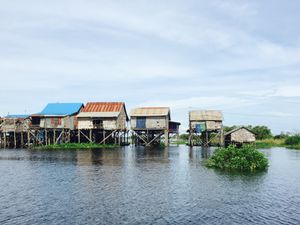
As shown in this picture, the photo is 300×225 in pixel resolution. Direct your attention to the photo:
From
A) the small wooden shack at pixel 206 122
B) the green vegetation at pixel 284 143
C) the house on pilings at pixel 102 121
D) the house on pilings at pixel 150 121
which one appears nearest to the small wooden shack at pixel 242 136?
the small wooden shack at pixel 206 122

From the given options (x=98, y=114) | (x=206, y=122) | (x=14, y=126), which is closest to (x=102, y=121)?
(x=98, y=114)

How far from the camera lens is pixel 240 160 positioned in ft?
99.3

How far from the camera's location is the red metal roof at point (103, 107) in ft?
206

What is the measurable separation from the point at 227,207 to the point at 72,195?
815cm

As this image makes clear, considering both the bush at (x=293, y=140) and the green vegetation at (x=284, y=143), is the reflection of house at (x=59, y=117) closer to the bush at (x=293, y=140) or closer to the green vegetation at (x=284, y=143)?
the green vegetation at (x=284, y=143)

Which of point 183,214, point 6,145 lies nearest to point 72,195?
point 183,214

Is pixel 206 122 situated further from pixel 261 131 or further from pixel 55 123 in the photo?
pixel 261 131

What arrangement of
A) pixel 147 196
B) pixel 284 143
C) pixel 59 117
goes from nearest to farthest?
pixel 147 196, pixel 59 117, pixel 284 143

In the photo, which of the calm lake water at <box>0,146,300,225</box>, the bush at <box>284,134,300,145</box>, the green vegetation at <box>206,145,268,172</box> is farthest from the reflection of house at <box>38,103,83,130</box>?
the bush at <box>284,134,300,145</box>

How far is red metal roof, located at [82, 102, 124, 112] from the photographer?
62775mm

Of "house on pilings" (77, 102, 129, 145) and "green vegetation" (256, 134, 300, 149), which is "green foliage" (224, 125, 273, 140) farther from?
"house on pilings" (77, 102, 129, 145)

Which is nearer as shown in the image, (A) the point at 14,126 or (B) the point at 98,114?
(B) the point at 98,114

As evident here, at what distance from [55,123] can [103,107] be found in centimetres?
850

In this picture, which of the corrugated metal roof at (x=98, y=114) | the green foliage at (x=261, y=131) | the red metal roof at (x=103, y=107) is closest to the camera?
the corrugated metal roof at (x=98, y=114)
